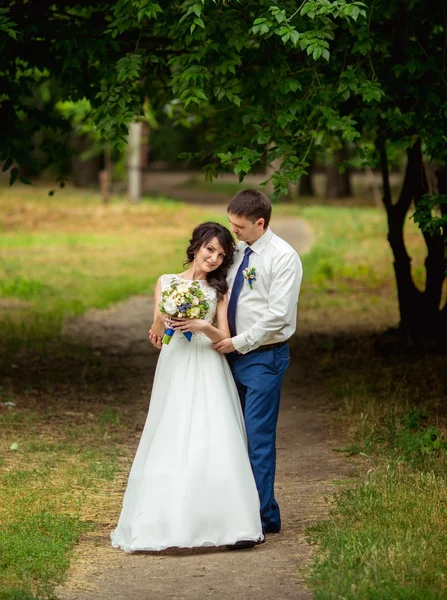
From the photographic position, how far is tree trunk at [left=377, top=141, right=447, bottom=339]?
38.3ft

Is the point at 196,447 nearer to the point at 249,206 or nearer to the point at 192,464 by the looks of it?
the point at 192,464

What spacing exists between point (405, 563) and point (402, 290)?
7265mm

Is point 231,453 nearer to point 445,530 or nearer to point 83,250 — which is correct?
point 445,530

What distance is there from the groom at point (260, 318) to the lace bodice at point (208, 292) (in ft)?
0.49

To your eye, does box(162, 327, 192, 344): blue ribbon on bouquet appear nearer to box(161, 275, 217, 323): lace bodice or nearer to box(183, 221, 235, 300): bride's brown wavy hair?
box(161, 275, 217, 323): lace bodice

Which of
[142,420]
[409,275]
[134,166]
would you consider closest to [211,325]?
[142,420]

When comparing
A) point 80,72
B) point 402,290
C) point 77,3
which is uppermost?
point 77,3

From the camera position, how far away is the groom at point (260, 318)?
19.4ft

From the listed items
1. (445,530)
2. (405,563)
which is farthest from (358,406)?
(405,563)

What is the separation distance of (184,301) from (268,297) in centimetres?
51

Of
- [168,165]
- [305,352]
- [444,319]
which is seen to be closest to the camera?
[444,319]

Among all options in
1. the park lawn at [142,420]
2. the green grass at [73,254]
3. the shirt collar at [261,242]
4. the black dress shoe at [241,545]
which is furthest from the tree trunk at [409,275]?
the black dress shoe at [241,545]

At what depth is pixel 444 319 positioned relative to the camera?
11.9 metres

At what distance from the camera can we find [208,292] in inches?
235
